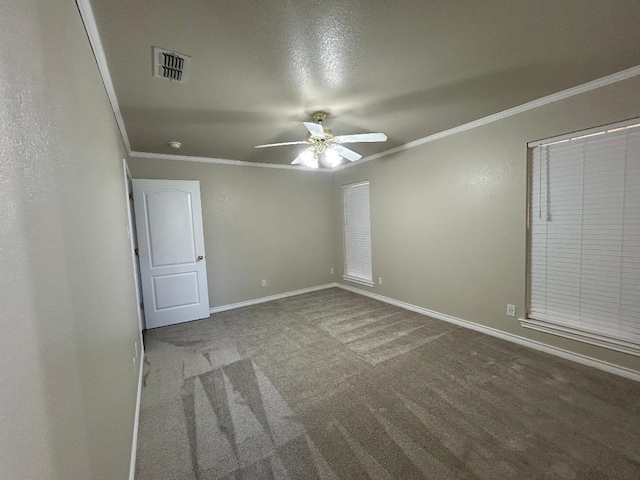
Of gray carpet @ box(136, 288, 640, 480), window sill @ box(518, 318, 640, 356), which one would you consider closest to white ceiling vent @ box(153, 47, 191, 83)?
gray carpet @ box(136, 288, 640, 480)

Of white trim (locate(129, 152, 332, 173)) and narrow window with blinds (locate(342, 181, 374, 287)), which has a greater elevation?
white trim (locate(129, 152, 332, 173))

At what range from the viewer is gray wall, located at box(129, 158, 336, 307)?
4.09 metres

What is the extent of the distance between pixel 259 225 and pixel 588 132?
410 centimetres

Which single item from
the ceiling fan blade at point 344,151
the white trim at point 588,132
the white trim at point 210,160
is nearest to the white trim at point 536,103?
the white trim at point 588,132

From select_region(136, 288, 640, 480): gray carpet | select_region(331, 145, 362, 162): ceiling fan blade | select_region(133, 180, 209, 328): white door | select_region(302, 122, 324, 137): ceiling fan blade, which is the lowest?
select_region(136, 288, 640, 480): gray carpet

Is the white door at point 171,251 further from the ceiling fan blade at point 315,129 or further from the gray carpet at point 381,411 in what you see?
the ceiling fan blade at point 315,129

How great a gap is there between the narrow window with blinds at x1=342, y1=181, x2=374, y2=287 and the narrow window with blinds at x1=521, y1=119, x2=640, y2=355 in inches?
92.4

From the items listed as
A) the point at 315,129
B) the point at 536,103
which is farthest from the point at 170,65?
the point at 536,103

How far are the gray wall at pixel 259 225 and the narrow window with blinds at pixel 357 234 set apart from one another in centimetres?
39

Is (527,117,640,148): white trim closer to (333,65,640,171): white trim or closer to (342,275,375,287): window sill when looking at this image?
(333,65,640,171): white trim

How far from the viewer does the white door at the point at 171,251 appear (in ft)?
11.6

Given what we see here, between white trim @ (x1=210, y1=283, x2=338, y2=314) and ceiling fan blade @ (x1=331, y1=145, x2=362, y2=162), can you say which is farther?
white trim @ (x1=210, y1=283, x2=338, y2=314)

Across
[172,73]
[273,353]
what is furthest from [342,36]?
[273,353]

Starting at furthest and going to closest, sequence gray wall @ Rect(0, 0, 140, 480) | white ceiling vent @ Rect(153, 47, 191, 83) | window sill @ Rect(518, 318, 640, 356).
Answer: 1. window sill @ Rect(518, 318, 640, 356)
2. white ceiling vent @ Rect(153, 47, 191, 83)
3. gray wall @ Rect(0, 0, 140, 480)
